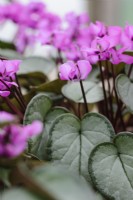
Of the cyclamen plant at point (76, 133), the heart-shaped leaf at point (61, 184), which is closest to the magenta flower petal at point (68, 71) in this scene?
the cyclamen plant at point (76, 133)

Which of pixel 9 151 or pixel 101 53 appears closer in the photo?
pixel 9 151

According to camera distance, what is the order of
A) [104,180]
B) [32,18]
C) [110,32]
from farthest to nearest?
[32,18] → [110,32] → [104,180]

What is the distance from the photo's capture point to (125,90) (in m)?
0.71

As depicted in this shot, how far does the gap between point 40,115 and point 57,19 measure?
58cm

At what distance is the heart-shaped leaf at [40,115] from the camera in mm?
658

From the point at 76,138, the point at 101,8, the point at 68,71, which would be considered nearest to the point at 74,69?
the point at 68,71

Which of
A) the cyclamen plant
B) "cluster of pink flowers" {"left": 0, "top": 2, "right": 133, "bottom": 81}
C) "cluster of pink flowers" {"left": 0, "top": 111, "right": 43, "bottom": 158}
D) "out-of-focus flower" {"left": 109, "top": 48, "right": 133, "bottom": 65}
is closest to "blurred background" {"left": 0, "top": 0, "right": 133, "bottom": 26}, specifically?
"cluster of pink flowers" {"left": 0, "top": 2, "right": 133, "bottom": 81}

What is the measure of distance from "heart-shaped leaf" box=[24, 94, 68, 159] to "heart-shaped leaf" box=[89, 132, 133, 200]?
A: 100 millimetres

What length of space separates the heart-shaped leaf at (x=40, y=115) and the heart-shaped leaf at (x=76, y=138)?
1.3 inches

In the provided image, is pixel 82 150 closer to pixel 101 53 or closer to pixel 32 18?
pixel 101 53

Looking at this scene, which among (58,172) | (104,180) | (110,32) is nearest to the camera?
(58,172)

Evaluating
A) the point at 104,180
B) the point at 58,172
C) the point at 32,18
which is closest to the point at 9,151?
the point at 58,172

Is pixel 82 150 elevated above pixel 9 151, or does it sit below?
below

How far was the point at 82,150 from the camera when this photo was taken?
644mm
